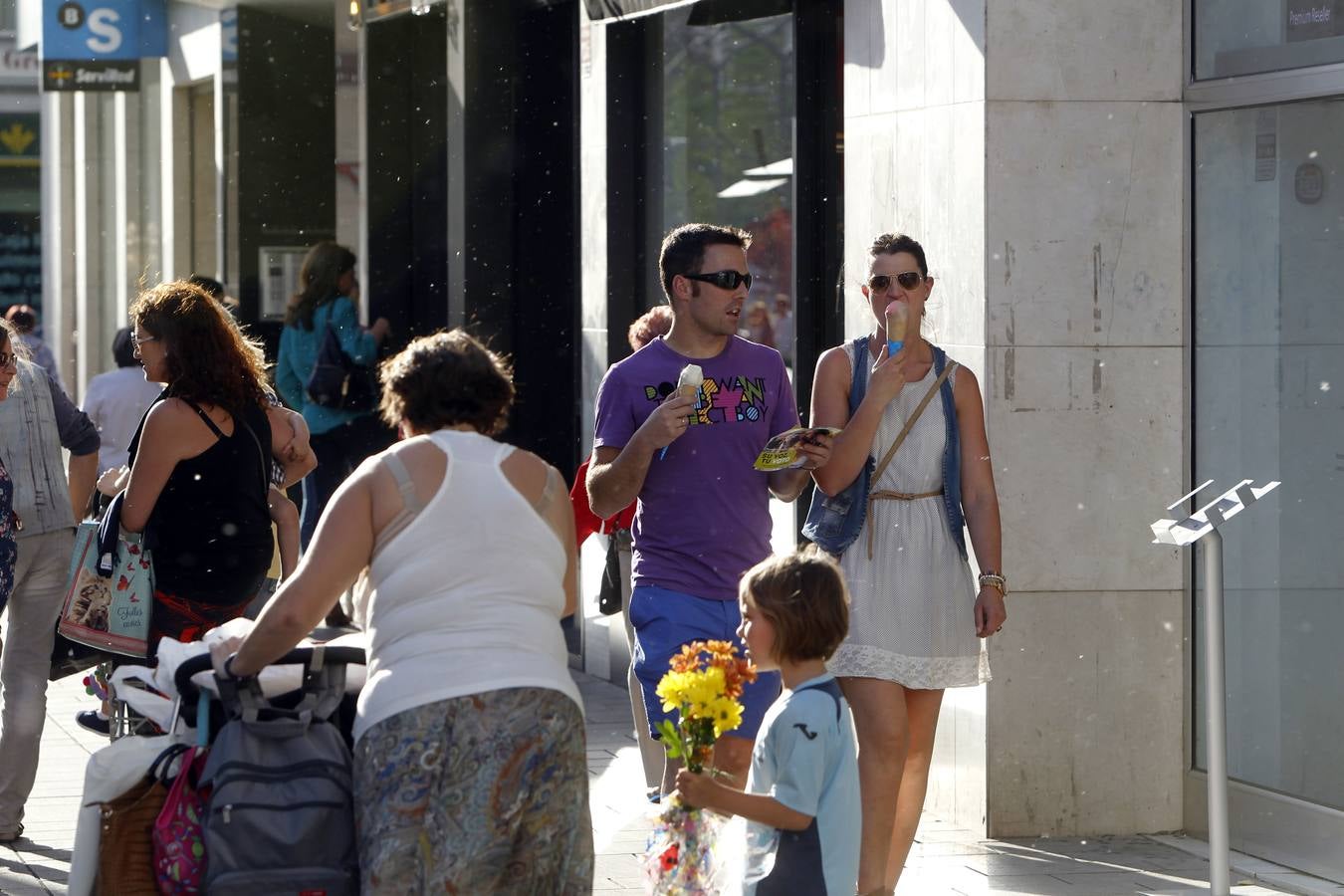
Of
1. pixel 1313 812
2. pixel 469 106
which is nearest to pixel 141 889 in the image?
pixel 1313 812

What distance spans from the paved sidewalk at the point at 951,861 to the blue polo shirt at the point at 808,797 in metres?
1.61

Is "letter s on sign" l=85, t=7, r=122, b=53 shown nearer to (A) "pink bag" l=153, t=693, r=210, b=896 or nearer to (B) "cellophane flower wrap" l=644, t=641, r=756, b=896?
(B) "cellophane flower wrap" l=644, t=641, r=756, b=896

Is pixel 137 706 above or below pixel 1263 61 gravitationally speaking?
below

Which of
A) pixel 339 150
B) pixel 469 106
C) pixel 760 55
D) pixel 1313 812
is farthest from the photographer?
pixel 339 150

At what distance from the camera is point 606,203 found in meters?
10.3

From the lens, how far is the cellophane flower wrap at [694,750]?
425 cm

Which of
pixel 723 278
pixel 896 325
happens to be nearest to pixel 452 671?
pixel 723 278

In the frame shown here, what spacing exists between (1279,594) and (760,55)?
11.8 feet

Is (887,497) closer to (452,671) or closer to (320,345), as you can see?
(452,671)

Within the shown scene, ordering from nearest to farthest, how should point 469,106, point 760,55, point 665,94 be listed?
point 760,55 < point 665,94 < point 469,106

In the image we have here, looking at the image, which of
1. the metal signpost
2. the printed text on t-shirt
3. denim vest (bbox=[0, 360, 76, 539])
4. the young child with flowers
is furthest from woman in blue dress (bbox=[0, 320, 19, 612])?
the metal signpost

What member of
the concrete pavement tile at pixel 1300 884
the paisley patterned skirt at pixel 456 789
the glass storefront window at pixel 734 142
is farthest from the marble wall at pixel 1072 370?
the paisley patterned skirt at pixel 456 789

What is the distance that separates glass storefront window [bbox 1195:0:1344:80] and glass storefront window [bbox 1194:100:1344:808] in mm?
156

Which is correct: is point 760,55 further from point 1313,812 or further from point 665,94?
point 1313,812
